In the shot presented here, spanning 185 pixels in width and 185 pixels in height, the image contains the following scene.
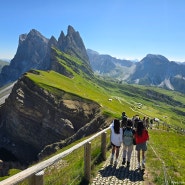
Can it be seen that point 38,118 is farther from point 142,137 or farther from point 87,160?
point 87,160

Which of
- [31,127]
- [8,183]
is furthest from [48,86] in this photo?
[8,183]

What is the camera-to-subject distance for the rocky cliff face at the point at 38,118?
96.2 metres

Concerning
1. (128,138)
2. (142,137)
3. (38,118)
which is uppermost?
(142,137)

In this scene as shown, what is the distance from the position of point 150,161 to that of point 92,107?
77023 millimetres

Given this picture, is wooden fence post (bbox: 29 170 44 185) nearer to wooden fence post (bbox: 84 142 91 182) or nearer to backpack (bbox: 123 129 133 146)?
wooden fence post (bbox: 84 142 91 182)

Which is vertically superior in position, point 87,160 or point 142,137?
point 142,137

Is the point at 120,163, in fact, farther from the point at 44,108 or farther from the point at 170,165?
the point at 44,108

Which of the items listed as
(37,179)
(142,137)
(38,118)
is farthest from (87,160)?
(38,118)

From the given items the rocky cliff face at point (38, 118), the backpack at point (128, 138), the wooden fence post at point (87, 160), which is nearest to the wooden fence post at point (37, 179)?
the wooden fence post at point (87, 160)

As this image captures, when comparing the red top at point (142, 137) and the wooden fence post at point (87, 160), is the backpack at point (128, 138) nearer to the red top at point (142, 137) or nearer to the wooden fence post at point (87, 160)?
the red top at point (142, 137)

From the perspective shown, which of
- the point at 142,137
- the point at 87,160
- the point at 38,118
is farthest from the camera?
the point at 38,118

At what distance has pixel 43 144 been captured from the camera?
10088cm

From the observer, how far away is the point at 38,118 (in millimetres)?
106812

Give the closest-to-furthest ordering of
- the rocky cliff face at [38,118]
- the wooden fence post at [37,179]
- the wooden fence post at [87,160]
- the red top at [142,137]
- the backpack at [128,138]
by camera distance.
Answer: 1. the wooden fence post at [37,179]
2. the wooden fence post at [87,160]
3. the red top at [142,137]
4. the backpack at [128,138]
5. the rocky cliff face at [38,118]
